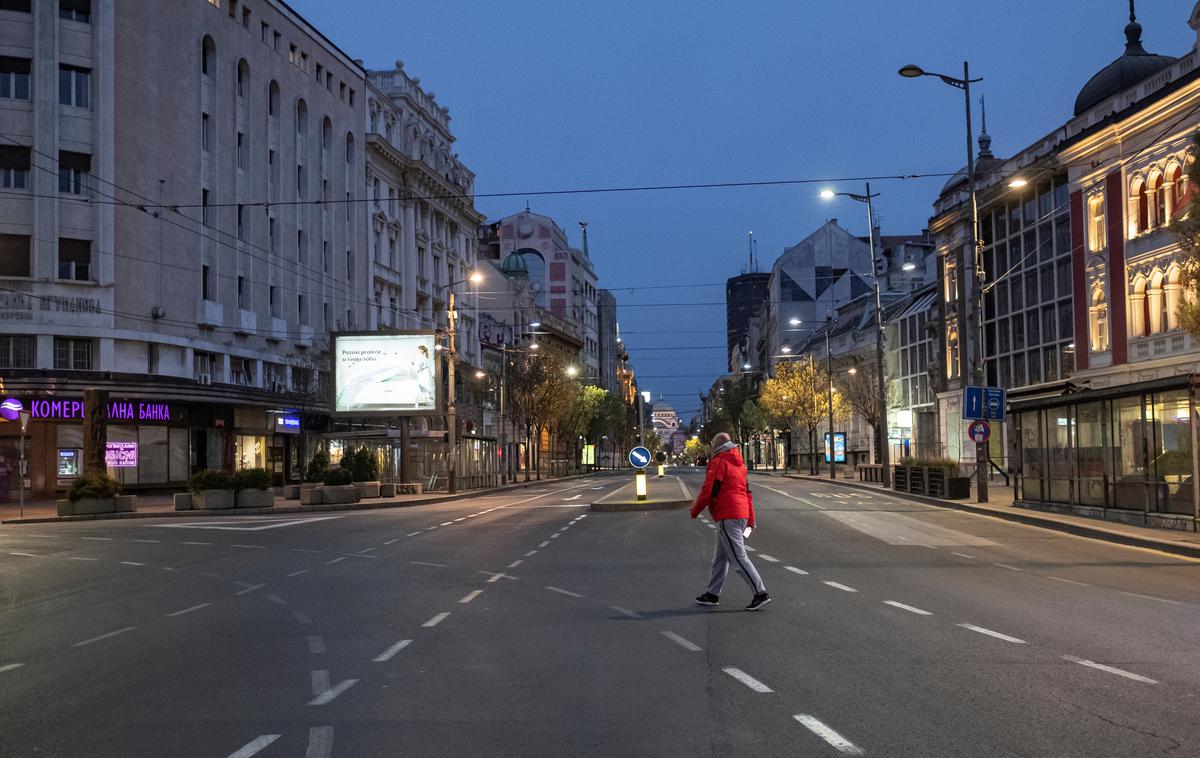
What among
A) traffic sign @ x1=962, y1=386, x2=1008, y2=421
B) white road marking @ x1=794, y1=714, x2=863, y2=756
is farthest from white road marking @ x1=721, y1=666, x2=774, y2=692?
traffic sign @ x1=962, y1=386, x2=1008, y2=421

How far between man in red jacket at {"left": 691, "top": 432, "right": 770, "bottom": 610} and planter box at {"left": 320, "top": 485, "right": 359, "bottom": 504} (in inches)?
1137

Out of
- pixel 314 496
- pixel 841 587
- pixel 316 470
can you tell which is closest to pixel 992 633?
pixel 841 587

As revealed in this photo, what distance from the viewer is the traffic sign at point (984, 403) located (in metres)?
32.7

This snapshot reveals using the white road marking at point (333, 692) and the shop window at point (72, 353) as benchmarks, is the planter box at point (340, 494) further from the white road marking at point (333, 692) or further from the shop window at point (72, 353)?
the white road marking at point (333, 692)

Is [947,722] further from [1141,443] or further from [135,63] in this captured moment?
[135,63]

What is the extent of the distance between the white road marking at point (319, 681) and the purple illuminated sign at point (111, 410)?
130 feet

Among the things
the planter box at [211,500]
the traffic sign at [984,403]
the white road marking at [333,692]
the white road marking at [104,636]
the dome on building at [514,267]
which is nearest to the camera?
the white road marking at [333,692]

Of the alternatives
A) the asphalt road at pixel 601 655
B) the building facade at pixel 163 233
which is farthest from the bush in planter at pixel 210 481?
the asphalt road at pixel 601 655

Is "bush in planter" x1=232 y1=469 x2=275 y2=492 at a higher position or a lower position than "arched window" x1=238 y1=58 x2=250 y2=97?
lower

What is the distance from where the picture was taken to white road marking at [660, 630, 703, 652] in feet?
31.2

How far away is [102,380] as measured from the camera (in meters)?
44.9

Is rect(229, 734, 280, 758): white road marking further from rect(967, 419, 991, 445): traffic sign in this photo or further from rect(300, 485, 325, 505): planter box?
rect(300, 485, 325, 505): planter box

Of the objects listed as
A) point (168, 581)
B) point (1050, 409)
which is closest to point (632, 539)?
point (168, 581)

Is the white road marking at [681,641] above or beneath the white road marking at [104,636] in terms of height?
above
